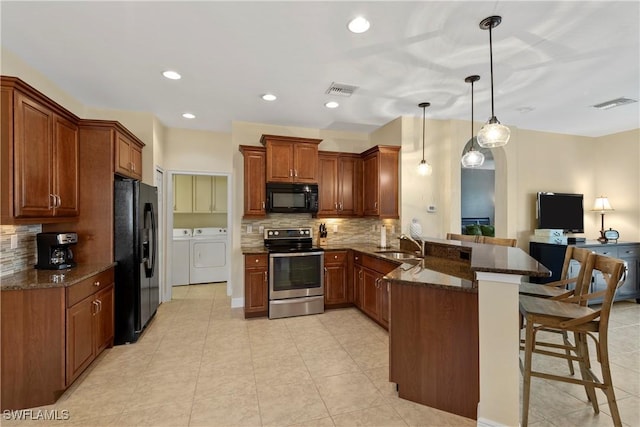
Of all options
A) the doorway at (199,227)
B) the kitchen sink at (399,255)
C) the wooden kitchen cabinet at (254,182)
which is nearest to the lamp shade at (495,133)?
the kitchen sink at (399,255)

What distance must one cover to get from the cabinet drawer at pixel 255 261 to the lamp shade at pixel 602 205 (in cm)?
549

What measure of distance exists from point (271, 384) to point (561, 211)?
5275 millimetres

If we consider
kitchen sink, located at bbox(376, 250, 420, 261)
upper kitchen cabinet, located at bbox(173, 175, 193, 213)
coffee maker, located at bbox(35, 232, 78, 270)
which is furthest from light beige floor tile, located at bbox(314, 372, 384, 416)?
upper kitchen cabinet, located at bbox(173, 175, 193, 213)

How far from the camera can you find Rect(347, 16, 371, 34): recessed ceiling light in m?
2.11

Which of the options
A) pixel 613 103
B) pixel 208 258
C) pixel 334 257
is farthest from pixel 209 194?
pixel 613 103

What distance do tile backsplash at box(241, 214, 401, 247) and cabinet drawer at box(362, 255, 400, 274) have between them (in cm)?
68

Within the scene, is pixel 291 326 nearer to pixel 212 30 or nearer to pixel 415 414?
pixel 415 414

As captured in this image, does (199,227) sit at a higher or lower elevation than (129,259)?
higher

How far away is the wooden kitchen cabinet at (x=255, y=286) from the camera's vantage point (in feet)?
12.8

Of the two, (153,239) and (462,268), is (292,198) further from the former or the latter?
(462,268)

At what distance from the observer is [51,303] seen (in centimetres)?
218

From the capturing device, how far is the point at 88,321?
8.38ft

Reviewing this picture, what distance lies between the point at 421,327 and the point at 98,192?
332 cm

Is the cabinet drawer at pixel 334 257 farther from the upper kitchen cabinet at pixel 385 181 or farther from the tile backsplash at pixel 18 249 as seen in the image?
the tile backsplash at pixel 18 249
